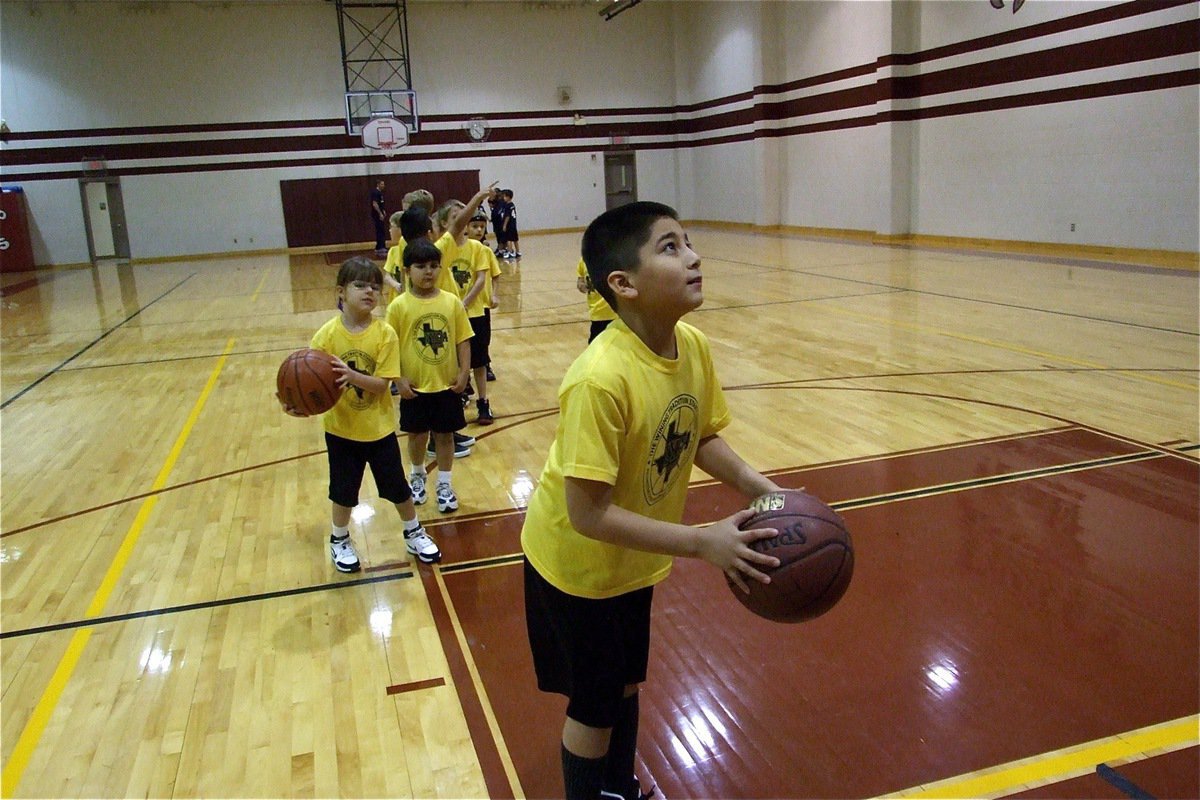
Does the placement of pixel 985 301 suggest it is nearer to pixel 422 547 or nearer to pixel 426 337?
pixel 426 337

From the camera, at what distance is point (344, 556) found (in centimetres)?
384

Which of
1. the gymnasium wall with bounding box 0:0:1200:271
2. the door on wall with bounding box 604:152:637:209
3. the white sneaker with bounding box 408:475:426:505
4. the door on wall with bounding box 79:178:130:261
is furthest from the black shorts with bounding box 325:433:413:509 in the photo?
the door on wall with bounding box 604:152:637:209

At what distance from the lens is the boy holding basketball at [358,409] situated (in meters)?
3.68

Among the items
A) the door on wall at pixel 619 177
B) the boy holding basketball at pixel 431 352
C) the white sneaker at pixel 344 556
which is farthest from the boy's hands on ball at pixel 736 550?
the door on wall at pixel 619 177

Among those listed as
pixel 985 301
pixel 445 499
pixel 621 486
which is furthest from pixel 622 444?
pixel 985 301

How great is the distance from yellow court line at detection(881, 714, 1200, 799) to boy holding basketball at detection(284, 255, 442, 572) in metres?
2.29

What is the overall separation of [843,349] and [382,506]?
187 inches

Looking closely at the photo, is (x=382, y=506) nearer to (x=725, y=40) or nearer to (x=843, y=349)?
(x=843, y=349)

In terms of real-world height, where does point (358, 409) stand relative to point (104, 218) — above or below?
below

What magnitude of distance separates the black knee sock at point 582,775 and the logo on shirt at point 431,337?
263 centimetres

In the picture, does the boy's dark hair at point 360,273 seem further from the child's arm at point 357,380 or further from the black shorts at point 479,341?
the black shorts at point 479,341

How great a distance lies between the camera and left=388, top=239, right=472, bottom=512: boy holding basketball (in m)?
4.32

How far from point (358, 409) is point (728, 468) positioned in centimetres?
209

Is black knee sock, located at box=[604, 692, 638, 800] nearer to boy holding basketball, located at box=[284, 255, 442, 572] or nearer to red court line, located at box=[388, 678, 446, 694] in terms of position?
red court line, located at box=[388, 678, 446, 694]
